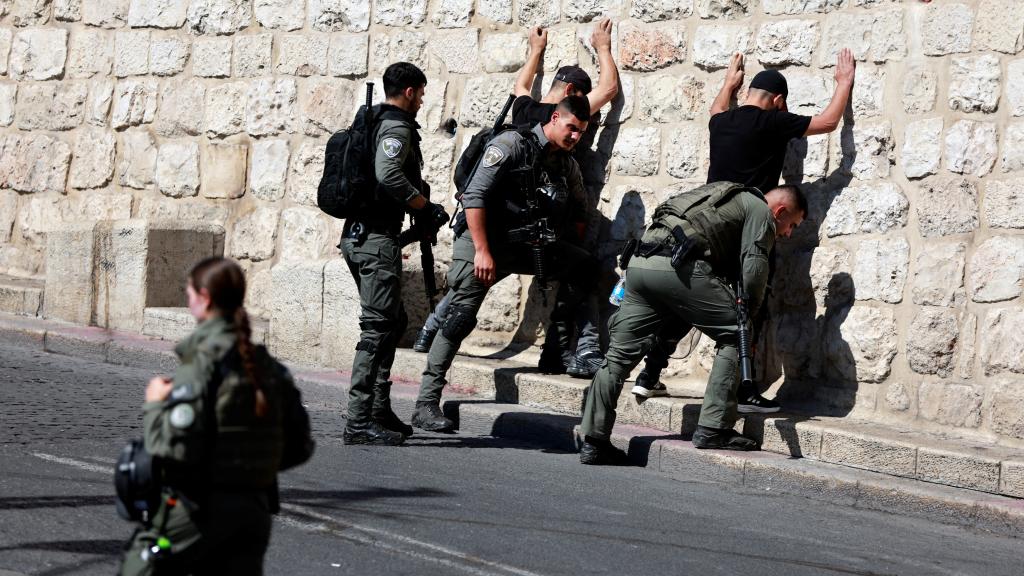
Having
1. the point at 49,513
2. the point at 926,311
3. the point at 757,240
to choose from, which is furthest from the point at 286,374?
the point at 926,311

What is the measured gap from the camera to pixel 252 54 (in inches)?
439

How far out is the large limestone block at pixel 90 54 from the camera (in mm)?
12172

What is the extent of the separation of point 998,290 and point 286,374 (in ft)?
16.1

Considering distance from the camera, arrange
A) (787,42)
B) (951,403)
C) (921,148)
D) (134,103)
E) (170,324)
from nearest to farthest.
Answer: (951,403) < (921,148) < (787,42) < (170,324) < (134,103)

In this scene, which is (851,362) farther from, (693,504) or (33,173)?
(33,173)

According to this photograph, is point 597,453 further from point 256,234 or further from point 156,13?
point 156,13

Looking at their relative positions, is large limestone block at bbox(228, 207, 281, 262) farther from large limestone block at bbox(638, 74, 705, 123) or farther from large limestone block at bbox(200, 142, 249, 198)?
large limestone block at bbox(638, 74, 705, 123)

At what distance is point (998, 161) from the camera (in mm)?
7461

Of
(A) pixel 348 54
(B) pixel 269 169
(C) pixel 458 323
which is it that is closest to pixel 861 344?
(C) pixel 458 323

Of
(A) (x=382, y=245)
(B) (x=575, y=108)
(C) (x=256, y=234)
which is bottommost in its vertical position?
(A) (x=382, y=245)

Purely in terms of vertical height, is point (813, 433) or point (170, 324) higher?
point (170, 324)

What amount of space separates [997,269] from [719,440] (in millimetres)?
1763

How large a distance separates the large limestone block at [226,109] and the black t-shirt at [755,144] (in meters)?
4.76

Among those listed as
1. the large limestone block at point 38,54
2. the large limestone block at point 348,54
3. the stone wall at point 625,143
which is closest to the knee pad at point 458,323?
the stone wall at point 625,143
